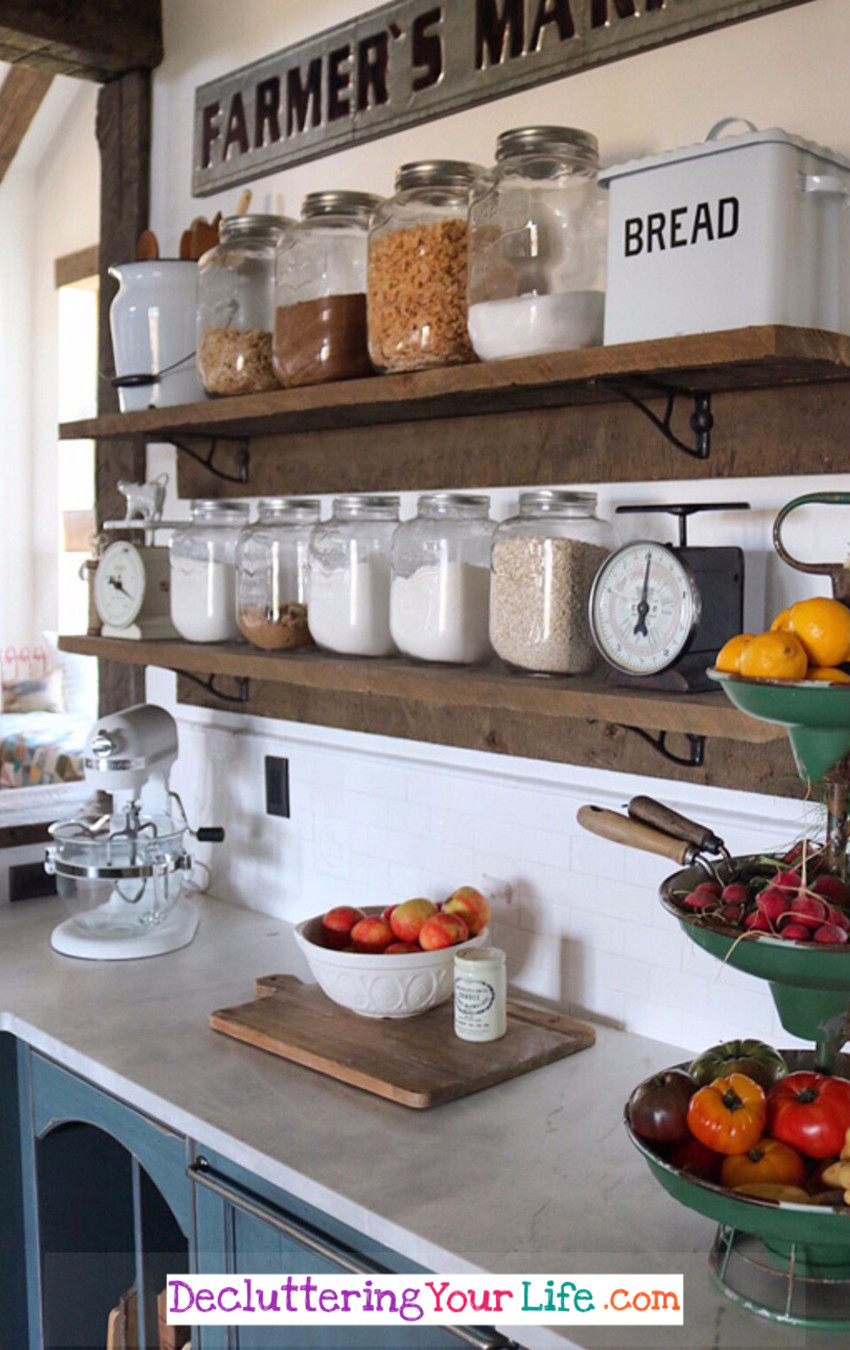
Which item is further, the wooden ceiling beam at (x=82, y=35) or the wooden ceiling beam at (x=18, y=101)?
the wooden ceiling beam at (x=18, y=101)

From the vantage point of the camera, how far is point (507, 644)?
174 centimetres

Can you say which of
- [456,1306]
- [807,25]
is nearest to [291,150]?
[807,25]

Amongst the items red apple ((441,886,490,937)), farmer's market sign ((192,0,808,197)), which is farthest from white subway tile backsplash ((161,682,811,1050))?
farmer's market sign ((192,0,808,197))

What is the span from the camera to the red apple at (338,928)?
1979 millimetres

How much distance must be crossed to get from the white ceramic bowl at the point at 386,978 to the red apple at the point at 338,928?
5 centimetres

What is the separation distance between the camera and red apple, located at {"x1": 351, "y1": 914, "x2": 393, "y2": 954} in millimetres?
1930

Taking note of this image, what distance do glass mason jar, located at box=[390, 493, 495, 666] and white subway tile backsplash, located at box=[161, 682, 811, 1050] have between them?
0.29 metres

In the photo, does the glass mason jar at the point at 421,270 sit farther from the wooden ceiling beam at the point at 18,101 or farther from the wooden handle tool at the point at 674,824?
the wooden ceiling beam at the point at 18,101

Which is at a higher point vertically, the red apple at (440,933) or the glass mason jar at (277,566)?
the glass mason jar at (277,566)

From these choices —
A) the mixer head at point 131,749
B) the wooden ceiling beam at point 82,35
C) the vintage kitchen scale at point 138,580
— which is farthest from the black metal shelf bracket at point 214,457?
the wooden ceiling beam at point 82,35

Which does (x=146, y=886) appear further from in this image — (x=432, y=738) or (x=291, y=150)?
(x=291, y=150)

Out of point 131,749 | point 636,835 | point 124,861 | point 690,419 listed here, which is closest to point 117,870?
point 124,861

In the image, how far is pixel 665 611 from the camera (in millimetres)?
1562

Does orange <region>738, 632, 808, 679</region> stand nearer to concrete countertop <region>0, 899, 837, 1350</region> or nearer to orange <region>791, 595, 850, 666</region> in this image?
orange <region>791, 595, 850, 666</region>
